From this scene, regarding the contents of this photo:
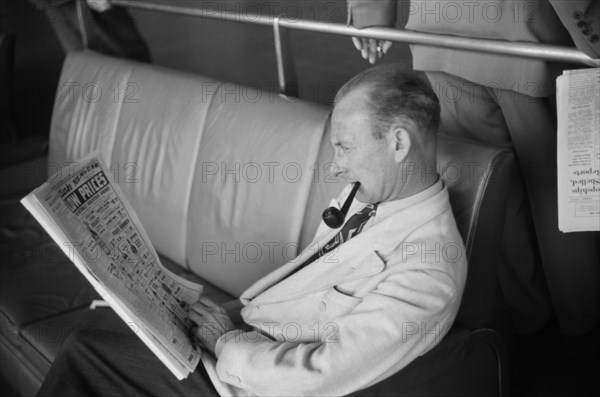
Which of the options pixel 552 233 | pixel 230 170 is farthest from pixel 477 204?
pixel 230 170

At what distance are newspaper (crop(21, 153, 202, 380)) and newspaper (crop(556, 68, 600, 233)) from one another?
32.9 inches

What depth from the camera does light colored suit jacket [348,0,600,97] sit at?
1.39 m

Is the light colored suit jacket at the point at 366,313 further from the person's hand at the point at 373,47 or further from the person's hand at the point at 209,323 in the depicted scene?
the person's hand at the point at 373,47

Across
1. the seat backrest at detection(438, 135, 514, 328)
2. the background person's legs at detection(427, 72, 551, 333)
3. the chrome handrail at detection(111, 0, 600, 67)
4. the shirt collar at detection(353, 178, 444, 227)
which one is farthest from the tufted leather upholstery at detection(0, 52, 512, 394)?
the background person's legs at detection(427, 72, 551, 333)

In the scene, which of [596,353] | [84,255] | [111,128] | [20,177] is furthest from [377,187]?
[20,177]

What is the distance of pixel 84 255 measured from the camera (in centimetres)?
128

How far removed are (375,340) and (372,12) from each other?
0.97 metres

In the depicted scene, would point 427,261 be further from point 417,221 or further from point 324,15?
point 324,15

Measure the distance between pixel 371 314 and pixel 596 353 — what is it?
108 centimetres

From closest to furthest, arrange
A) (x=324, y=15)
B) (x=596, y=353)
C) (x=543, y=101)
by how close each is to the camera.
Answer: (x=543, y=101)
(x=596, y=353)
(x=324, y=15)

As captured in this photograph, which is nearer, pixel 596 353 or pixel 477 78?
pixel 477 78

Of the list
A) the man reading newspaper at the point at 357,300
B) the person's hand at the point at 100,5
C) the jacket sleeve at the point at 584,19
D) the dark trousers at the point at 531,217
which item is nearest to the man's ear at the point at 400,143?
the man reading newspaper at the point at 357,300

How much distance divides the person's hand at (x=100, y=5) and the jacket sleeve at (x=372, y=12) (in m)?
1.43

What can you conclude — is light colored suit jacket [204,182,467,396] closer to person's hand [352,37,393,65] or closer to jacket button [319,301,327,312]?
jacket button [319,301,327,312]
